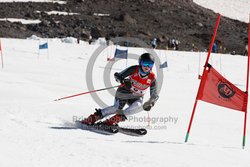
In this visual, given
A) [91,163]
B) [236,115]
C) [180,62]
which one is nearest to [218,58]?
[180,62]

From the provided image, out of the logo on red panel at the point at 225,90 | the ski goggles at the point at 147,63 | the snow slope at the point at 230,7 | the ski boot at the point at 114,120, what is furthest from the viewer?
the snow slope at the point at 230,7

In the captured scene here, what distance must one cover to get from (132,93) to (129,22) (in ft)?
137

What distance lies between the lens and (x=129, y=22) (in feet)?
163

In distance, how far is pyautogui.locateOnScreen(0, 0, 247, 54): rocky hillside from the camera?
43.7 m

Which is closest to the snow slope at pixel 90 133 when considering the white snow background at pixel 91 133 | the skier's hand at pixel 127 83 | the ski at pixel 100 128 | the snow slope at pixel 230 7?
the white snow background at pixel 91 133

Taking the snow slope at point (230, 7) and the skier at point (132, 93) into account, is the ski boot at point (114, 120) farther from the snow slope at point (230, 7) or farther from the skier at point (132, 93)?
the snow slope at point (230, 7)

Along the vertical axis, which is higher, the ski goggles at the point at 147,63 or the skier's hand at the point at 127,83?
the ski goggles at the point at 147,63

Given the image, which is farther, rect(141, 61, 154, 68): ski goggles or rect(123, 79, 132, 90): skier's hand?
rect(123, 79, 132, 90): skier's hand

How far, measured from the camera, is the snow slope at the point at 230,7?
62.2 m

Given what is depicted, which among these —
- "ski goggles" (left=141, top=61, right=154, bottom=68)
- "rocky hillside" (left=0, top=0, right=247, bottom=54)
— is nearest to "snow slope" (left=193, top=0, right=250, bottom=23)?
"rocky hillside" (left=0, top=0, right=247, bottom=54)

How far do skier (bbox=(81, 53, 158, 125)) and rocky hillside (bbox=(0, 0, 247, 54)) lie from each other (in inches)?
1214

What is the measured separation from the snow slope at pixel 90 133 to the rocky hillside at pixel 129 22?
24.8 meters

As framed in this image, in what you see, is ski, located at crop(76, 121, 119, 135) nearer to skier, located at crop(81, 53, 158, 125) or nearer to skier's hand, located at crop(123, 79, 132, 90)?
skier, located at crop(81, 53, 158, 125)

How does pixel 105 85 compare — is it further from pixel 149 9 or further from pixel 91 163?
pixel 149 9
